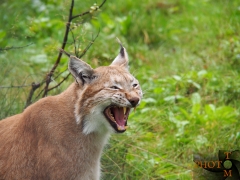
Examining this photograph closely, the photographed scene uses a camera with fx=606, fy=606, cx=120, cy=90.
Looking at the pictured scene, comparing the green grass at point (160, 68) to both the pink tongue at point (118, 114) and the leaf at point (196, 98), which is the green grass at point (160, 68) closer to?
the leaf at point (196, 98)

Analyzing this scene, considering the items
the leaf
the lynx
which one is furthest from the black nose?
the leaf

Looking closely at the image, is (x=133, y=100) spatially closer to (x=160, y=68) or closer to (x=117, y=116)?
(x=117, y=116)

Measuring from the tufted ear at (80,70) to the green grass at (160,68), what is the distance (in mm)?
861

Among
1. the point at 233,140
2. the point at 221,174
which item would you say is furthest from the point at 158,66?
the point at 221,174

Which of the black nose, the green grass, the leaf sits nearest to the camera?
the black nose

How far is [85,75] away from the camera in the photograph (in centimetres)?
534

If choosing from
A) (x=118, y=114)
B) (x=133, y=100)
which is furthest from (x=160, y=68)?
(x=133, y=100)

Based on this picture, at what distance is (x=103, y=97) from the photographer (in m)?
5.22

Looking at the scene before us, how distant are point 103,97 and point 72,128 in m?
0.42

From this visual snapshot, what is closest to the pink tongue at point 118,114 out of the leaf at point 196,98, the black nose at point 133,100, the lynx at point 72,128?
the lynx at point 72,128

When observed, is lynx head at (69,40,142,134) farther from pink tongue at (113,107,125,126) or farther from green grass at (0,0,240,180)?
green grass at (0,0,240,180)

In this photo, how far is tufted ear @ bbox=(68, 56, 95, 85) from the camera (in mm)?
5297

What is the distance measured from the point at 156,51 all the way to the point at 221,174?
14.1 feet

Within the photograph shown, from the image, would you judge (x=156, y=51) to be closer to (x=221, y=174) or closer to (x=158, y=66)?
A: (x=158, y=66)
